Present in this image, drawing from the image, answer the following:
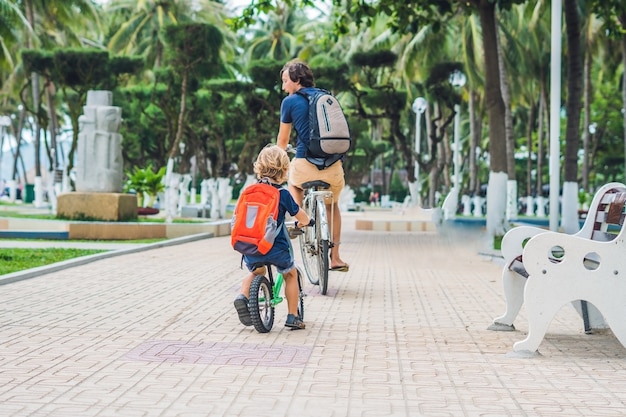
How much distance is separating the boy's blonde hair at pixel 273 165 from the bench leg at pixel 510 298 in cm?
168

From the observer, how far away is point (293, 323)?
6828 millimetres

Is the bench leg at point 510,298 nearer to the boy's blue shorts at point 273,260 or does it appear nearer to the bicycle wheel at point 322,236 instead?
the boy's blue shorts at point 273,260

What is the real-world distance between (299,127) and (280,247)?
86.4 inches

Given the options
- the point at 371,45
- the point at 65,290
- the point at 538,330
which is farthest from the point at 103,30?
the point at 538,330

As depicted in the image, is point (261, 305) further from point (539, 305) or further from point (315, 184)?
point (315, 184)

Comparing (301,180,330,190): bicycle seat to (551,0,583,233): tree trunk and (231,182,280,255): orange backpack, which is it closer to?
(231,182,280,255): orange backpack

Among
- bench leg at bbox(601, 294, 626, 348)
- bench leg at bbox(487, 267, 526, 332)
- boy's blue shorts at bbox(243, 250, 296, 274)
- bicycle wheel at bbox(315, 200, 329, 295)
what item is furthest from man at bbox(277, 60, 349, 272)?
bench leg at bbox(601, 294, 626, 348)

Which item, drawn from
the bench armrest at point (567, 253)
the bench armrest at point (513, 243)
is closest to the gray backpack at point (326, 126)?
the bench armrest at point (513, 243)

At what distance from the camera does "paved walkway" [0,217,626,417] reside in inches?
180

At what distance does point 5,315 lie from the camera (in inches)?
287

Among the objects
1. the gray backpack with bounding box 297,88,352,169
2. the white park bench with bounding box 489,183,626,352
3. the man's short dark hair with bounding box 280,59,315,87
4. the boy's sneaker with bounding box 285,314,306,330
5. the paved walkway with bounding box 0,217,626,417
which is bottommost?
the paved walkway with bounding box 0,217,626,417

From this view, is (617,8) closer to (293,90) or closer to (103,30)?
(293,90)

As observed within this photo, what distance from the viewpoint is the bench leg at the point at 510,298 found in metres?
6.98

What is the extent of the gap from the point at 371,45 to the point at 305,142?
104ft
